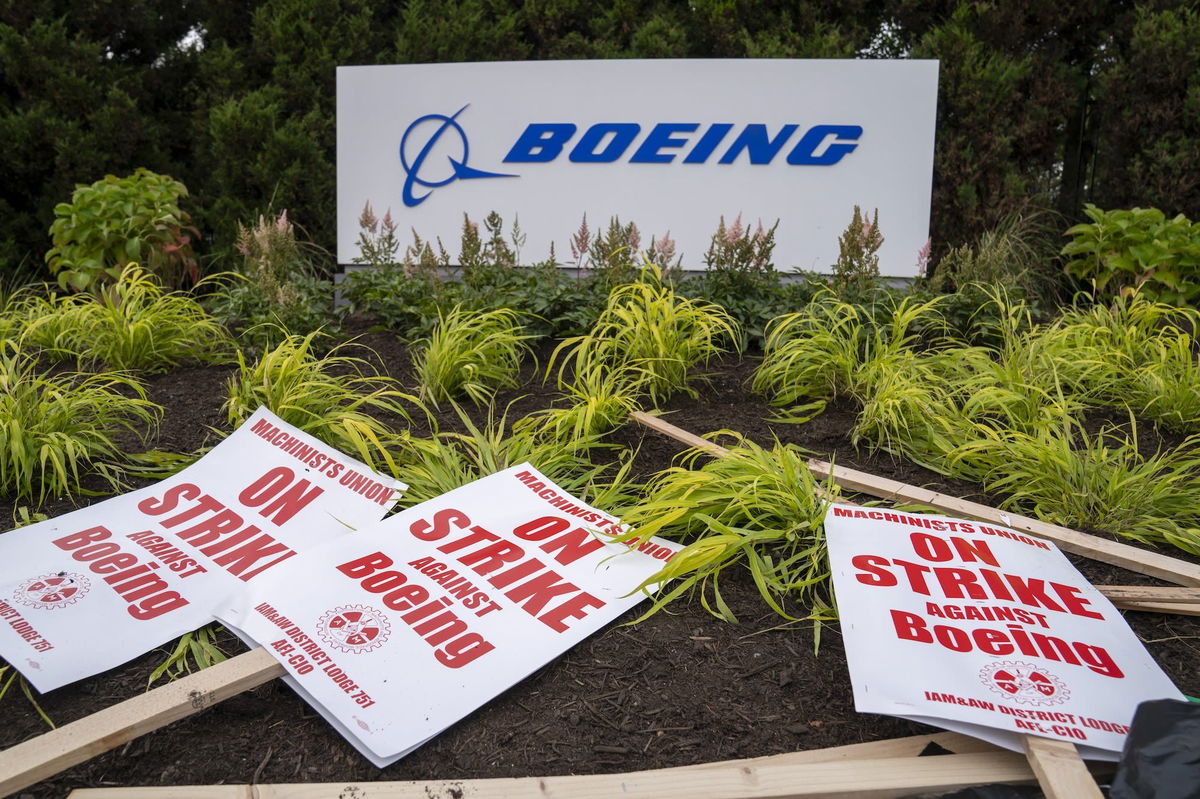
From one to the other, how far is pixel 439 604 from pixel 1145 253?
3.99m

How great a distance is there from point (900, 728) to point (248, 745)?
1.32m

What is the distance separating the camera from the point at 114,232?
14.8 feet

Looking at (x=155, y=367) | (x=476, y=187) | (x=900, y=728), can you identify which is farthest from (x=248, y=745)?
(x=476, y=187)

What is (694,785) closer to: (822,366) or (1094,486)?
(1094,486)

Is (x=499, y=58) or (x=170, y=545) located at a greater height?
(x=499, y=58)

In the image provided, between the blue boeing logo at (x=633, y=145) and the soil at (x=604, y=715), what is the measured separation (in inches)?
126

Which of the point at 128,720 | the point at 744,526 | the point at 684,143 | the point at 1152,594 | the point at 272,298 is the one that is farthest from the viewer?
the point at 684,143

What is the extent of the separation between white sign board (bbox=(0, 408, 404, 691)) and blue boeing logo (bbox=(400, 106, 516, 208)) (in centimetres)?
261

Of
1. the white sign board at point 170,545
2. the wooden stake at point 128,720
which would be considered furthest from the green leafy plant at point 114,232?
the wooden stake at point 128,720

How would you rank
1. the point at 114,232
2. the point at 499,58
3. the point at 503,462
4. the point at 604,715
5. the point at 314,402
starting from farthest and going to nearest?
the point at 499,58 < the point at 114,232 < the point at 314,402 < the point at 503,462 < the point at 604,715

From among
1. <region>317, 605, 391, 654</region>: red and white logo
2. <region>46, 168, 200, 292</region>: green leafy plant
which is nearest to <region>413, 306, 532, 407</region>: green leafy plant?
<region>317, 605, 391, 654</region>: red and white logo

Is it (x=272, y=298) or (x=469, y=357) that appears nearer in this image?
(x=469, y=357)

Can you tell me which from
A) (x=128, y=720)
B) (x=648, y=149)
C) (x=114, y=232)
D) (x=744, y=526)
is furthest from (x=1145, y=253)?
(x=114, y=232)

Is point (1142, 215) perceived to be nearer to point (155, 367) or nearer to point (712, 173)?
point (712, 173)
